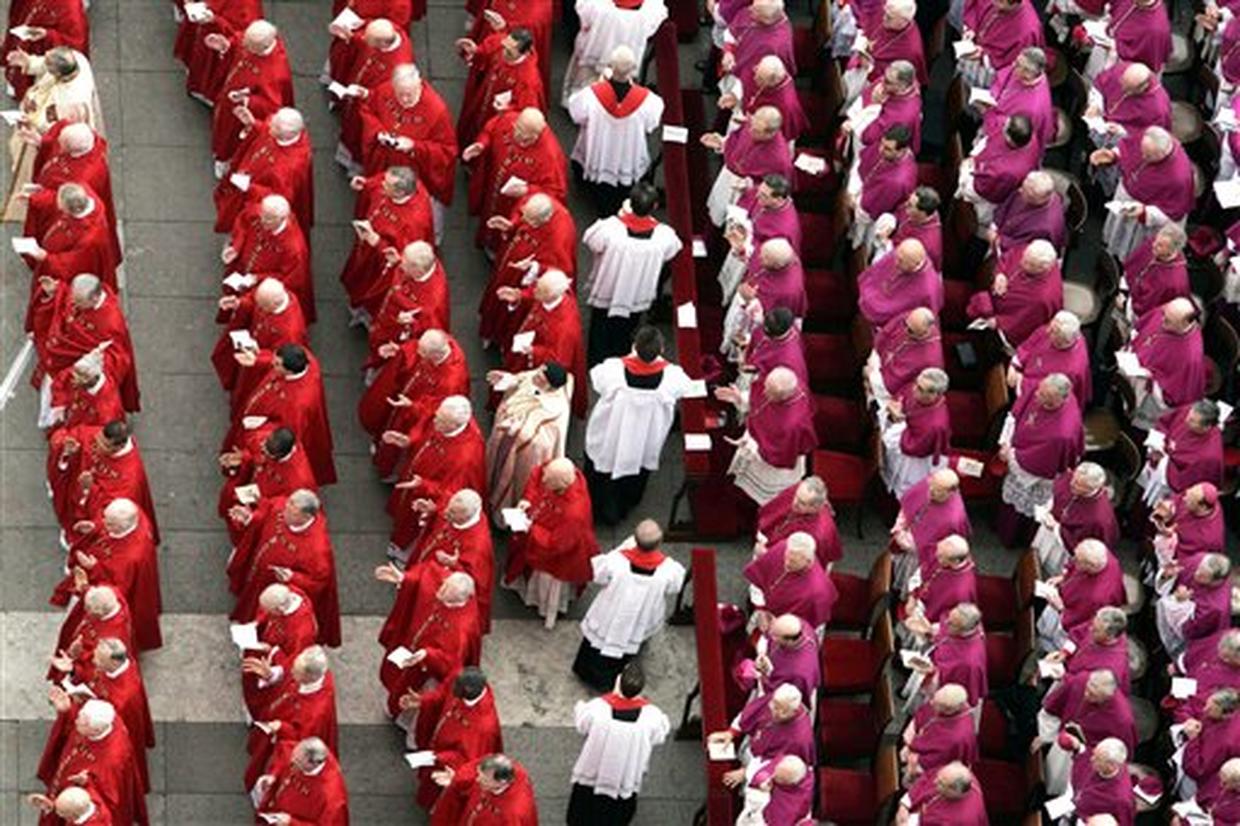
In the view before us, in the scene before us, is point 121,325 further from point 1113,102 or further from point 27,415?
point 1113,102

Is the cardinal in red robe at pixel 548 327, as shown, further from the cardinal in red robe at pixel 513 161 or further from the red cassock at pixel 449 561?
the red cassock at pixel 449 561

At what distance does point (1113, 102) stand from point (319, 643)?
739 cm

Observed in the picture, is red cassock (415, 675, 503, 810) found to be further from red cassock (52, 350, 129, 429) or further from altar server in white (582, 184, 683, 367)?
altar server in white (582, 184, 683, 367)

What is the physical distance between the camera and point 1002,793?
2605 cm

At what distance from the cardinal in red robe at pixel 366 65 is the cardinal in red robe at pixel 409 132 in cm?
15

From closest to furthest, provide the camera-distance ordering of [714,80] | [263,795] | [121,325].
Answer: [263,795] < [121,325] < [714,80]

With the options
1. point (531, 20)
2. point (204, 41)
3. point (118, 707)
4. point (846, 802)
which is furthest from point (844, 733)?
point (204, 41)

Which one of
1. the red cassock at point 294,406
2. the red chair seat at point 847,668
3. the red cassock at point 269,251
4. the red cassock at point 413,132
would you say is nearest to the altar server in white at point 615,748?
the red chair seat at point 847,668

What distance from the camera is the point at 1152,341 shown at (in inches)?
1073

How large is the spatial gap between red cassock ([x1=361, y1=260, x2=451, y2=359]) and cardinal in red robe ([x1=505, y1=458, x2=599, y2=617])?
4.66 ft

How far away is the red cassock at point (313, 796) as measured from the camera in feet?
80.9

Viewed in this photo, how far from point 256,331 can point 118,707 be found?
11.2ft

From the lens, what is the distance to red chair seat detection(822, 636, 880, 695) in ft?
87.1

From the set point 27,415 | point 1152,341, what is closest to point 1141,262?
point 1152,341
